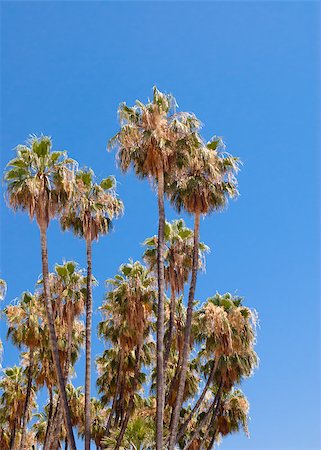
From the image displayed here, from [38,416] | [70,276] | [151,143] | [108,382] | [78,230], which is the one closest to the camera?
[151,143]

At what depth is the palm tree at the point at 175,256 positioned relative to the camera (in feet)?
127

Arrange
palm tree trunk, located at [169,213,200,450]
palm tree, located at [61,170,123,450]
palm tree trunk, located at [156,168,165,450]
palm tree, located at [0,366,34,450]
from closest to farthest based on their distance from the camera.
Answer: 1. palm tree trunk, located at [156,168,165,450]
2. palm tree trunk, located at [169,213,200,450]
3. palm tree, located at [61,170,123,450]
4. palm tree, located at [0,366,34,450]

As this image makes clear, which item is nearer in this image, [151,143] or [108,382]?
[151,143]

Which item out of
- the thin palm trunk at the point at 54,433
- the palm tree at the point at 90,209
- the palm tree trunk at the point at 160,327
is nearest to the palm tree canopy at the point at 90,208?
the palm tree at the point at 90,209

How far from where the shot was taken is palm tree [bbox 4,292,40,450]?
4222 cm

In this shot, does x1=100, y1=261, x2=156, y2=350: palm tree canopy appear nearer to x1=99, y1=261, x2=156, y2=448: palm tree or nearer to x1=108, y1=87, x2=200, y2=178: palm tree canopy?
x1=99, y1=261, x2=156, y2=448: palm tree

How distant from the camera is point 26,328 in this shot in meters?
42.4

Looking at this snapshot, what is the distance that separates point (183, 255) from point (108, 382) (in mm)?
10921

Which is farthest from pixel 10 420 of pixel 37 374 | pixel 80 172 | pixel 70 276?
pixel 80 172

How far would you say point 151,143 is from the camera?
32531 mm

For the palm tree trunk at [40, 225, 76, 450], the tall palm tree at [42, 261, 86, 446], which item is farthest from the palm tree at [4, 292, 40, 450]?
the palm tree trunk at [40, 225, 76, 450]

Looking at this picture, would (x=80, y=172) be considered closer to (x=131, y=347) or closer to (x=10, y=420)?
(x=131, y=347)

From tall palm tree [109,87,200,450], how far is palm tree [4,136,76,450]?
305 cm

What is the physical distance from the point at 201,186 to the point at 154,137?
360cm
